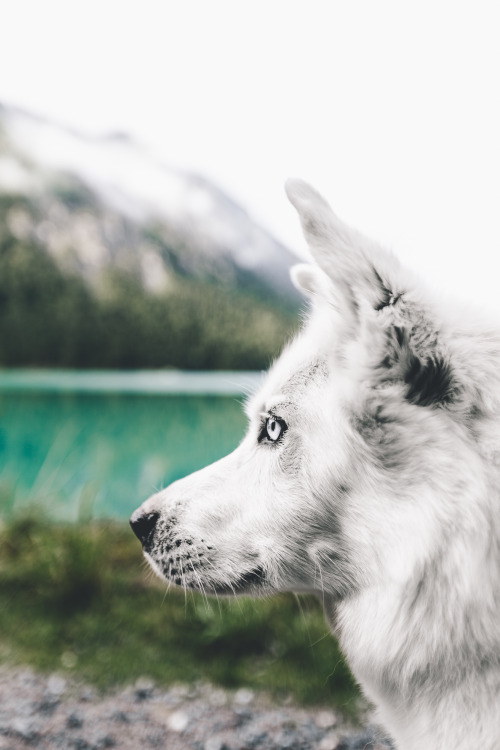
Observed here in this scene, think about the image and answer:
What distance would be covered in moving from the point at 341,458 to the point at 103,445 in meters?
11.4

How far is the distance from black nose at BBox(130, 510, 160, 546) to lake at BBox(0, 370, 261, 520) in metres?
0.45

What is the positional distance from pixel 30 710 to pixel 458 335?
11.8ft

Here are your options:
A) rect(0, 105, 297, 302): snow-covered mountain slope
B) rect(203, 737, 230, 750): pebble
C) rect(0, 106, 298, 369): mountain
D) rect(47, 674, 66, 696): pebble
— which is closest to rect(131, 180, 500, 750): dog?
rect(203, 737, 230, 750): pebble

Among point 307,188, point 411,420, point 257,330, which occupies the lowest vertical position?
point 257,330

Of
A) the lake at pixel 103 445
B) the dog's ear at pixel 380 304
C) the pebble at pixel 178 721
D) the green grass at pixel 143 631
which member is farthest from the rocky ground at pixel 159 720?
the dog's ear at pixel 380 304

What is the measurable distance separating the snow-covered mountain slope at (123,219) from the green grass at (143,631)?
117m

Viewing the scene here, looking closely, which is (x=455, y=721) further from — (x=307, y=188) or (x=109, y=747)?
(x=109, y=747)

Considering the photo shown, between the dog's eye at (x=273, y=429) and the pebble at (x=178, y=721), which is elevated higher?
the dog's eye at (x=273, y=429)

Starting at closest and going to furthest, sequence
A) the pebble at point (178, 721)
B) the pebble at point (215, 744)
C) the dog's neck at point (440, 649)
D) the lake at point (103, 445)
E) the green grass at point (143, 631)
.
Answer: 1. the dog's neck at point (440, 649)
2. the pebble at point (215, 744)
3. the pebble at point (178, 721)
4. the green grass at point (143, 631)
5. the lake at point (103, 445)

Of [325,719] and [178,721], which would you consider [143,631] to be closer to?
[178,721]

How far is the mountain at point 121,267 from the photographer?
93.6 meters

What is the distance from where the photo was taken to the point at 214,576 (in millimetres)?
2107

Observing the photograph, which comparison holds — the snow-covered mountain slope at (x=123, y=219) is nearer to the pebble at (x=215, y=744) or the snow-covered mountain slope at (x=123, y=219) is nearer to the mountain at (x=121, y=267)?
the mountain at (x=121, y=267)

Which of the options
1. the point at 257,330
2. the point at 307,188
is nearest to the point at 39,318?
the point at 257,330
